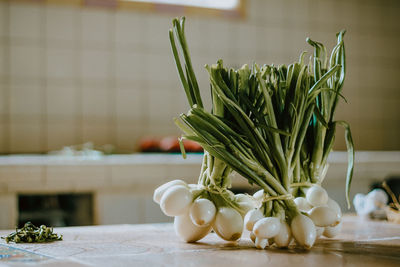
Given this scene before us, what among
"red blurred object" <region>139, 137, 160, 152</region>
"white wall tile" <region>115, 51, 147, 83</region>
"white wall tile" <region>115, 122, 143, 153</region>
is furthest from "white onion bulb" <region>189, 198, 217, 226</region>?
"white wall tile" <region>115, 51, 147, 83</region>

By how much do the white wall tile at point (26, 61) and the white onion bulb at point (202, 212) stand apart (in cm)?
282

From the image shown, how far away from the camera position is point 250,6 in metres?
3.80

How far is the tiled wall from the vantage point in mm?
3211

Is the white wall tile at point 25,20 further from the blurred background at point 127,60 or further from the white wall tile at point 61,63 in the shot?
the white wall tile at point 61,63

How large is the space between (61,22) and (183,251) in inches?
116

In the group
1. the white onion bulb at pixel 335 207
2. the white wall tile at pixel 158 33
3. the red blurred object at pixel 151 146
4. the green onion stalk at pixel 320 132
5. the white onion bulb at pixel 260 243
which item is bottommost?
the red blurred object at pixel 151 146

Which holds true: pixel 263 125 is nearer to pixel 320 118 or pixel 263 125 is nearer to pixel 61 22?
pixel 320 118

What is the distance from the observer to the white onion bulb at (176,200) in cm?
68

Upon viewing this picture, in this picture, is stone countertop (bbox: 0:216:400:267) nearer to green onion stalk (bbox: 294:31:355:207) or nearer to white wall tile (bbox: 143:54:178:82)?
green onion stalk (bbox: 294:31:355:207)

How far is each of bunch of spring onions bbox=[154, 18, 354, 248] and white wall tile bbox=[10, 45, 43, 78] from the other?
2.74 metres

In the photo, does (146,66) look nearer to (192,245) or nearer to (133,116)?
(133,116)

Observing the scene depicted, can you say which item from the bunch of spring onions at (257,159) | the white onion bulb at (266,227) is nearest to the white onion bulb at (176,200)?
the bunch of spring onions at (257,159)

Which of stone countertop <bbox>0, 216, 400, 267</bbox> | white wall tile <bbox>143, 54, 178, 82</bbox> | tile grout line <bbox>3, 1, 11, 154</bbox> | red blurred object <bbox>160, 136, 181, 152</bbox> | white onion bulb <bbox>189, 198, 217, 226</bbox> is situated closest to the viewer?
stone countertop <bbox>0, 216, 400, 267</bbox>

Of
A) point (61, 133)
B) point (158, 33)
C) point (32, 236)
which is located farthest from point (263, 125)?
point (158, 33)
